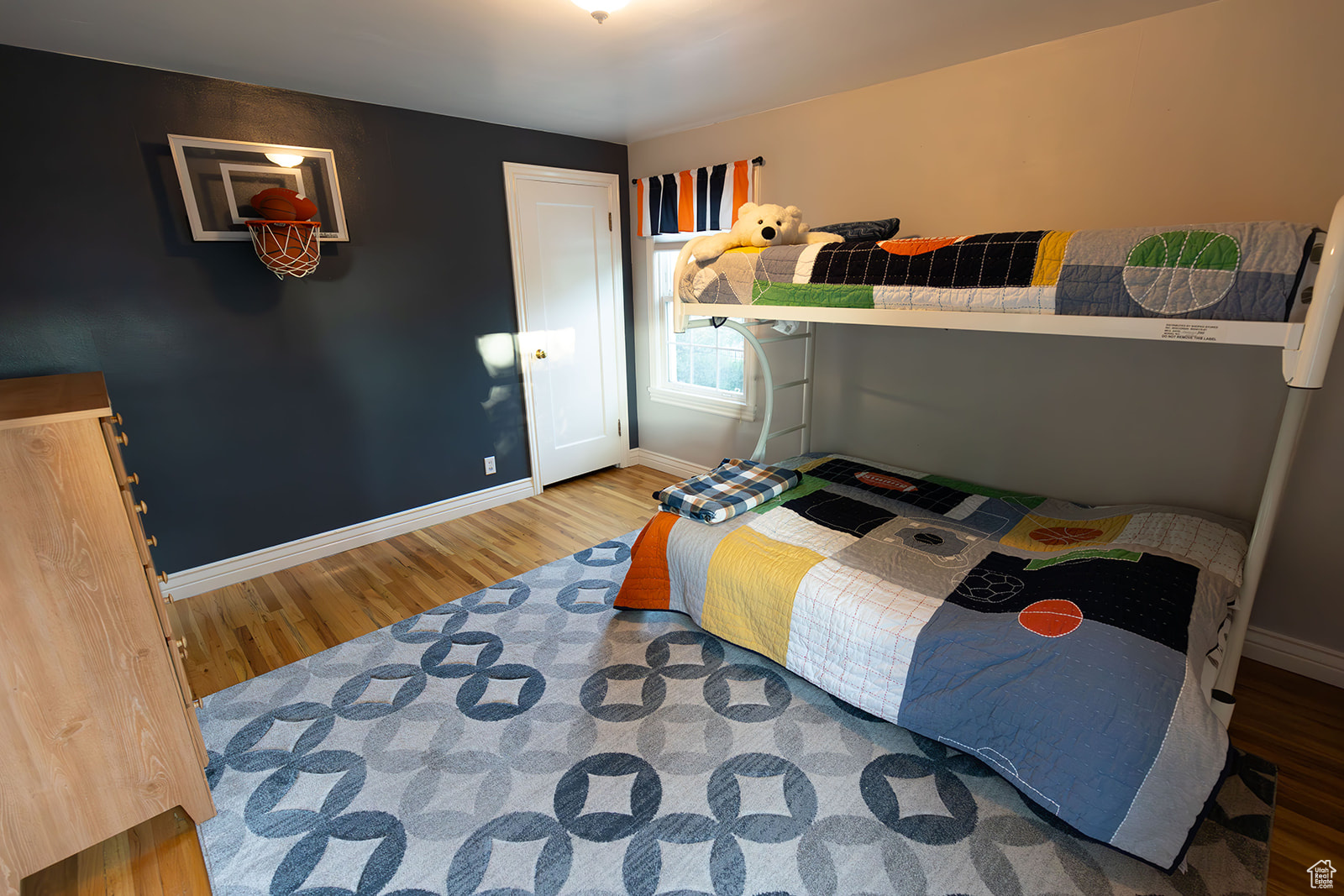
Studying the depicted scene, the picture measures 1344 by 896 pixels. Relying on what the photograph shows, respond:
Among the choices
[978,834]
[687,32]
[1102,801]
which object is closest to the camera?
[1102,801]

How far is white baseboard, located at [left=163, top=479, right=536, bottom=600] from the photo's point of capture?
279 cm

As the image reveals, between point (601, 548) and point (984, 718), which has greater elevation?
point (984, 718)

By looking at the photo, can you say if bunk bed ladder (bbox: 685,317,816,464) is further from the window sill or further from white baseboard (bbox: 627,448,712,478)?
white baseboard (bbox: 627,448,712,478)

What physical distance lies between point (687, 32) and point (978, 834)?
2.71m

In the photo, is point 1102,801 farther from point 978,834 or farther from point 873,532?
point 873,532

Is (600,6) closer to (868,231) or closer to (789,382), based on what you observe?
(868,231)

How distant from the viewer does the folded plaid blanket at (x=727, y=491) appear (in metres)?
2.43

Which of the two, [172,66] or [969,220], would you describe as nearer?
[172,66]

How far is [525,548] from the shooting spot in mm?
3268

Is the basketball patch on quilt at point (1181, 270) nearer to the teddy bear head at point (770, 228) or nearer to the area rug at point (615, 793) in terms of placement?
the teddy bear head at point (770, 228)

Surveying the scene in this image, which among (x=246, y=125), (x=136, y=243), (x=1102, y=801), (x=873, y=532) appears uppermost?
(x=246, y=125)

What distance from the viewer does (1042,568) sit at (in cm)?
195

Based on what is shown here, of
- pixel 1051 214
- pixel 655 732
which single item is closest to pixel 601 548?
pixel 655 732

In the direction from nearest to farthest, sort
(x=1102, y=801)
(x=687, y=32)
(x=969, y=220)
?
(x=1102, y=801) → (x=687, y=32) → (x=969, y=220)
